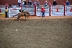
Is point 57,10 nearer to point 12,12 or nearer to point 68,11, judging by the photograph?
point 68,11

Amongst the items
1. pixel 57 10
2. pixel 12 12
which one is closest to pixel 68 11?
pixel 57 10

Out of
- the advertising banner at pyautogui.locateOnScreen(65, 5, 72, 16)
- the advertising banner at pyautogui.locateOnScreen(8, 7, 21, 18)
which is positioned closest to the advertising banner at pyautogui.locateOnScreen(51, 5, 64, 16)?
the advertising banner at pyautogui.locateOnScreen(65, 5, 72, 16)

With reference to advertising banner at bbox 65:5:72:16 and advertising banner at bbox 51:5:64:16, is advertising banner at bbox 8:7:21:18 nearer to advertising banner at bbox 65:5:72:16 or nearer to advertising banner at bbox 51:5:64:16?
advertising banner at bbox 51:5:64:16

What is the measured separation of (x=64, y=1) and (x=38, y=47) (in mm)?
13179

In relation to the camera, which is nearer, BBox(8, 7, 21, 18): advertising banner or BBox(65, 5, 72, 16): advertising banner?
BBox(65, 5, 72, 16): advertising banner

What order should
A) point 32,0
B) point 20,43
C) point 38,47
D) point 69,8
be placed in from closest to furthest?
point 38,47, point 20,43, point 69,8, point 32,0

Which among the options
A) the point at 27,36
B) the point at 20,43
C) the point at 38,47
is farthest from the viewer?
the point at 27,36

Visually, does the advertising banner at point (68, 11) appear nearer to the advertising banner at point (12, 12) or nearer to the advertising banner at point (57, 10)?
the advertising banner at point (57, 10)

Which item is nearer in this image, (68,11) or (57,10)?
(57,10)

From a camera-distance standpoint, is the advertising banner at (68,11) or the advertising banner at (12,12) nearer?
the advertising banner at (68,11)

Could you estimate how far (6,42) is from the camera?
7.70 metres

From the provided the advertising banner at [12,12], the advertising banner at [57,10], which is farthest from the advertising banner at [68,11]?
the advertising banner at [12,12]

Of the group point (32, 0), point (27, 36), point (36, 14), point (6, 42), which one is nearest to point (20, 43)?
point (6, 42)

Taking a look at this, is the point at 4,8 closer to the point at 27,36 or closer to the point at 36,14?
the point at 36,14
